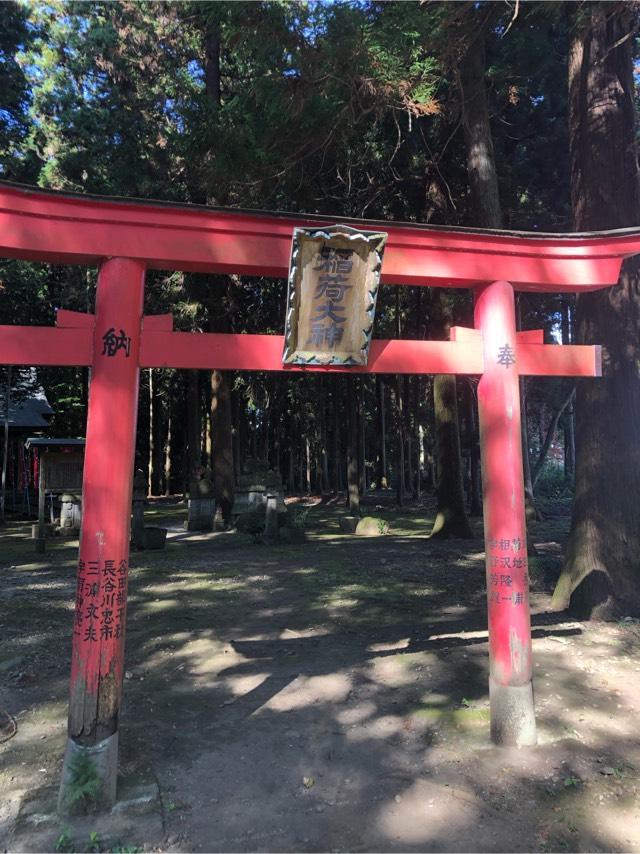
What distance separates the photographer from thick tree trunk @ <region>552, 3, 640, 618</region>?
6.75 meters

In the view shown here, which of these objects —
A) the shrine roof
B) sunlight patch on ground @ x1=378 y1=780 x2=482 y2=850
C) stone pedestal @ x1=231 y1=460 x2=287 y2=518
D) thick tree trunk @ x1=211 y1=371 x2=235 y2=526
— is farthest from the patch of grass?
thick tree trunk @ x1=211 y1=371 x2=235 y2=526

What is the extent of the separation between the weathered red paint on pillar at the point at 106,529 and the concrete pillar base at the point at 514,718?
244 cm

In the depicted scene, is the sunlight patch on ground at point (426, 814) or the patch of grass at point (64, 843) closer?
the patch of grass at point (64, 843)

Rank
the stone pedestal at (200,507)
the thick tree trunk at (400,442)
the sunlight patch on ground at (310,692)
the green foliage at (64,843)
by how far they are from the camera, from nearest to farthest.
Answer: the green foliage at (64,843)
the sunlight patch on ground at (310,692)
the stone pedestal at (200,507)
the thick tree trunk at (400,442)

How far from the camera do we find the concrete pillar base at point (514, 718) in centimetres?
414

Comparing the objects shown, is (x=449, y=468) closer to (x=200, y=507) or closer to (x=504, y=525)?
(x=200, y=507)

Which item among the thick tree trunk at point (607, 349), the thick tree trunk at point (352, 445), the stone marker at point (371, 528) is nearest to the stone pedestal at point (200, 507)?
the stone marker at point (371, 528)

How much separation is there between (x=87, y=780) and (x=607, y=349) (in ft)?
21.2

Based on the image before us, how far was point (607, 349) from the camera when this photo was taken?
707cm

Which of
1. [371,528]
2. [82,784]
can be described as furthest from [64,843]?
[371,528]

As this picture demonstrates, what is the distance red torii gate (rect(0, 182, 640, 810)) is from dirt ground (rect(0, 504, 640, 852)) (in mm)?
398

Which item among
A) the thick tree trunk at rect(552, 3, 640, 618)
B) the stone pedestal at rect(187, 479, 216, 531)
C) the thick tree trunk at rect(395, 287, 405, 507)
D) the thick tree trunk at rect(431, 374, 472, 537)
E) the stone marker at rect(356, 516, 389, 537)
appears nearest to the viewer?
the thick tree trunk at rect(552, 3, 640, 618)

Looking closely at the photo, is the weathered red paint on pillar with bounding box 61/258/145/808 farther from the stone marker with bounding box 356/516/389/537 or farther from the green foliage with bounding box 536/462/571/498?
the green foliage with bounding box 536/462/571/498

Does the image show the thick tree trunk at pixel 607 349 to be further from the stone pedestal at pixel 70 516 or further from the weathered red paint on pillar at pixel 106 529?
the stone pedestal at pixel 70 516
